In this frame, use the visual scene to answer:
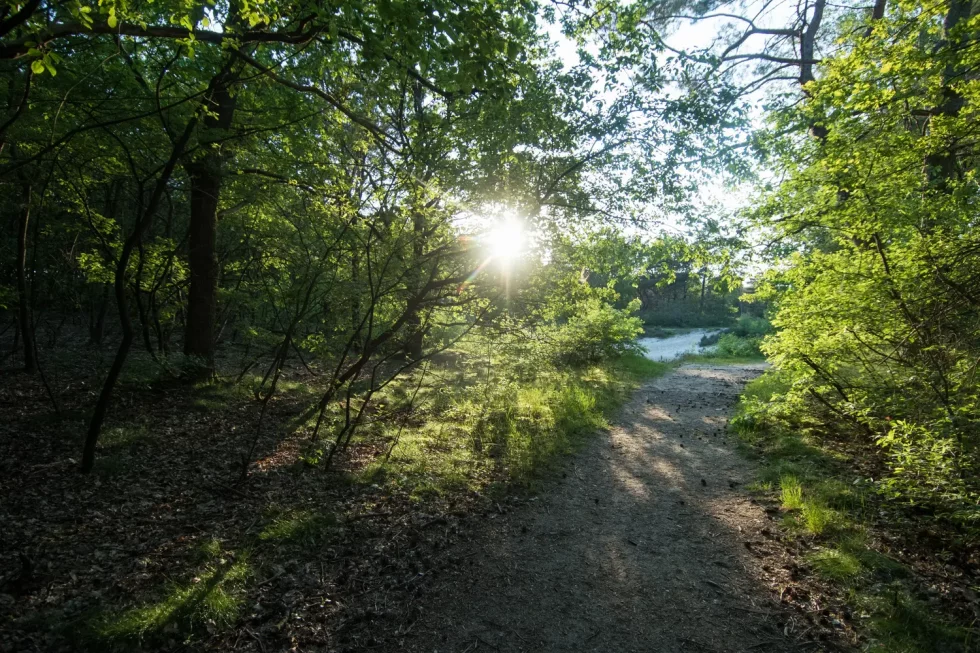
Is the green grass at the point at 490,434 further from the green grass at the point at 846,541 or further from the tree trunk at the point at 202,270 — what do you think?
the tree trunk at the point at 202,270

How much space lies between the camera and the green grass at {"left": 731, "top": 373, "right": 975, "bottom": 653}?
9.70 ft

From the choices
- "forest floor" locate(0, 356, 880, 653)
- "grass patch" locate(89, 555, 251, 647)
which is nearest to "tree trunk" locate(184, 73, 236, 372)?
"forest floor" locate(0, 356, 880, 653)

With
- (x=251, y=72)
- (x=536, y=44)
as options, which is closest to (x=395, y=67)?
(x=251, y=72)

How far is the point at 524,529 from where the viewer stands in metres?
4.64

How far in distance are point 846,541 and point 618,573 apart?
211cm

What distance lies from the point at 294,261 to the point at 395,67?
Result: 8.96 feet

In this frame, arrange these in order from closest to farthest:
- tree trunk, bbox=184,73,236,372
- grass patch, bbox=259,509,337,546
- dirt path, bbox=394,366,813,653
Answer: dirt path, bbox=394,366,813,653
grass patch, bbox=259,509,337,546
tree trunk, bbox=184,73,236,372

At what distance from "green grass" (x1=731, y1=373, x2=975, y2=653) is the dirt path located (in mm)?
391

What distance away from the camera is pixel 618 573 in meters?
3.92

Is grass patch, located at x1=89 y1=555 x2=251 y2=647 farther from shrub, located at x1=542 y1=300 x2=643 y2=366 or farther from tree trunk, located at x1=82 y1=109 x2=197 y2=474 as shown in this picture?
shrub, located at x1=542 y1=300 x2=643 y2=366

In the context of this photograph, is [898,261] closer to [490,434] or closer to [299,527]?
[490,434]

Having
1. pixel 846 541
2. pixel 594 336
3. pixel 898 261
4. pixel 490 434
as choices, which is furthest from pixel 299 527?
pixel 594 336

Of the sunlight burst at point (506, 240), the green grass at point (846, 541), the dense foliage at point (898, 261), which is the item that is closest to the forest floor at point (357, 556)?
the green grass at point (846, 541)

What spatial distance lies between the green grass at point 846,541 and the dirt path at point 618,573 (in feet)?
1.28
